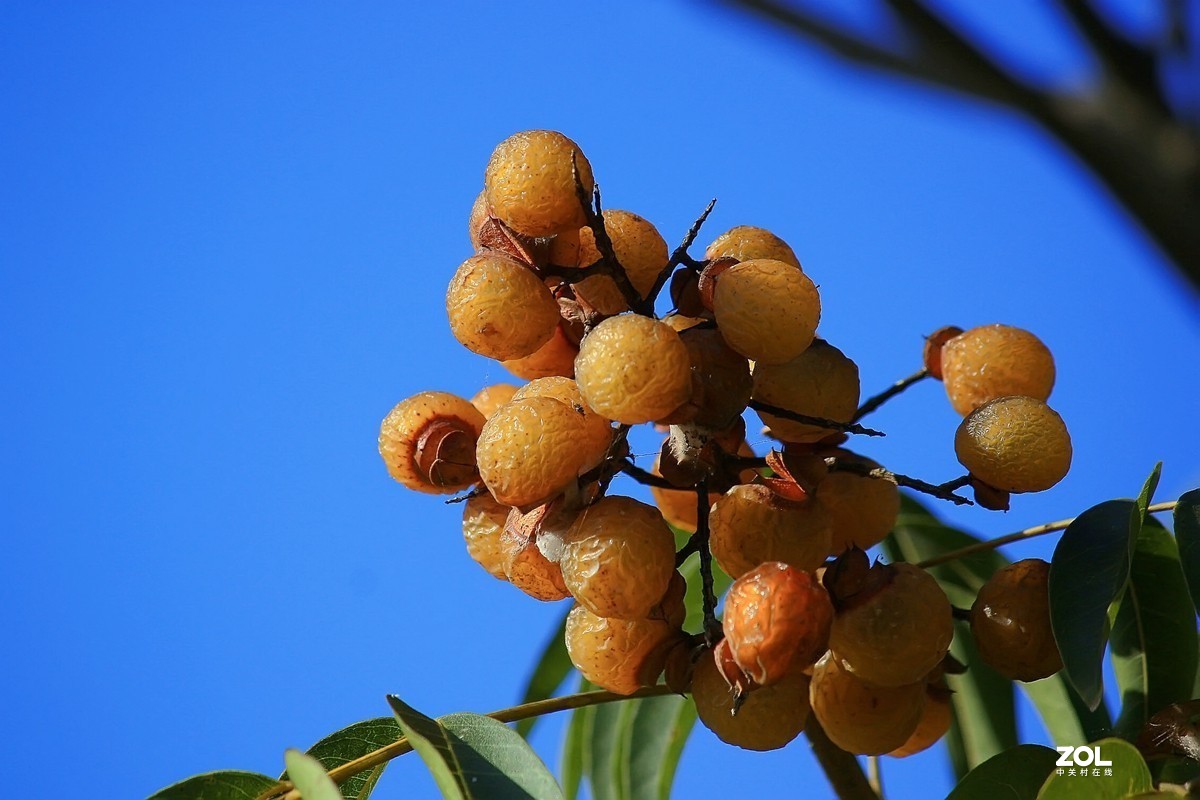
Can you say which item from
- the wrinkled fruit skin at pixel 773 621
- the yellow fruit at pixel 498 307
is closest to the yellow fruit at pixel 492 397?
Result: the yellow fruit at pixel 498 307

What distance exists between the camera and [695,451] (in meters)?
1.06

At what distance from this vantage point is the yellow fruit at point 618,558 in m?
0.98

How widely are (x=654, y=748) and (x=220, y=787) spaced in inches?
26.3

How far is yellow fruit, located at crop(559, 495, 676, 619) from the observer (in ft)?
3.23

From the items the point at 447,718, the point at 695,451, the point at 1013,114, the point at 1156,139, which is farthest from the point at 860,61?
the point at 447,718

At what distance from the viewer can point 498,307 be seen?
1049 mm

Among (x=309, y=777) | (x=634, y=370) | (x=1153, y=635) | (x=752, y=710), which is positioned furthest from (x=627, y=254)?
(x=1153, y=635)

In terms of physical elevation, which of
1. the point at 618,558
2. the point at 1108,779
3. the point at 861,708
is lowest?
the point at 1108,779

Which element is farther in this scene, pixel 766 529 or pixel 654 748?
pixel 654 748

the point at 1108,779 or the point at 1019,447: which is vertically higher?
the point at 1019,447

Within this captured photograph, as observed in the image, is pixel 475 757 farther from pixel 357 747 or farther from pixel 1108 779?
pixel 1108 779

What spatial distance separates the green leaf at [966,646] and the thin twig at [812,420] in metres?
0.60

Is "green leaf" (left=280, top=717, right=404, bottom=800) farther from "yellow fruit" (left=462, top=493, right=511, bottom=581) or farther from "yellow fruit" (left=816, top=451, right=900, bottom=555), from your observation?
"yellow fruit" (left=816, top=451, right=900, bottom=555)

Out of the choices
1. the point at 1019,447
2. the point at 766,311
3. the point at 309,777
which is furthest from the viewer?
the point at 1019,447
